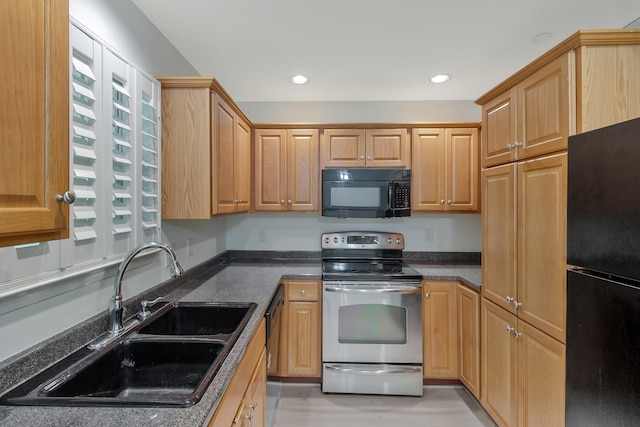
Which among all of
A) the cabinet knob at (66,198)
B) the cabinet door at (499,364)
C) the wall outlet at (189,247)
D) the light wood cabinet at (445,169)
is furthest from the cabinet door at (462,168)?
the cabinet knob at (66,198)

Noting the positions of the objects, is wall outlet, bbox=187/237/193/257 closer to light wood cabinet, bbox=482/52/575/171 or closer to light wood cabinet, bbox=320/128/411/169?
light wood cabinet, bbox=320/128/411/169

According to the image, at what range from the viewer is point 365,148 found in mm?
2660

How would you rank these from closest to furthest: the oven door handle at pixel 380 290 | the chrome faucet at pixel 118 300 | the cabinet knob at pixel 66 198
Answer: the cabinet knob at pixel 66 198 < the chrome faucet at pixel 118 300 < the oven door handle at pixel 380 290

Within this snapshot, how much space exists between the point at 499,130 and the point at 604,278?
1004 mm

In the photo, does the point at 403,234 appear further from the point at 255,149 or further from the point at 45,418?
the point at 45,418

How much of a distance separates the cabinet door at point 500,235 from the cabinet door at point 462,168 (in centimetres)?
71

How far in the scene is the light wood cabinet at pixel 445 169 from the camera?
2.62m

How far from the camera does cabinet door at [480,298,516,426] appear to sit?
1654 mm

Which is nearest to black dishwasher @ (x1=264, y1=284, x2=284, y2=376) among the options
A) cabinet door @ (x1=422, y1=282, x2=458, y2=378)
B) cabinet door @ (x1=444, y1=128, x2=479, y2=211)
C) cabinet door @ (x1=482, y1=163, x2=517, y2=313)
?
cabinet door @ (x1=422, y1=282, x2=458, y2=378)

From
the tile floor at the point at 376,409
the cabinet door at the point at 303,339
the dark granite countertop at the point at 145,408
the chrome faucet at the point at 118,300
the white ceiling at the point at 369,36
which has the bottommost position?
the tile floor at the point at 376,409

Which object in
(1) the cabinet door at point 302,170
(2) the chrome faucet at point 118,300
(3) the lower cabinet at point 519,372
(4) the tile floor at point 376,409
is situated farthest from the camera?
(1) the cabinet door at point 302,170

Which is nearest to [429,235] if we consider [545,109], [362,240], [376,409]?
[362,240]

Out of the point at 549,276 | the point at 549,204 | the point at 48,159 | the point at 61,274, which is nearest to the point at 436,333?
the point at 549,276

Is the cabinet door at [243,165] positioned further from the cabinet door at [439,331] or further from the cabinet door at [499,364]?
the cabinet door at [499,364]
